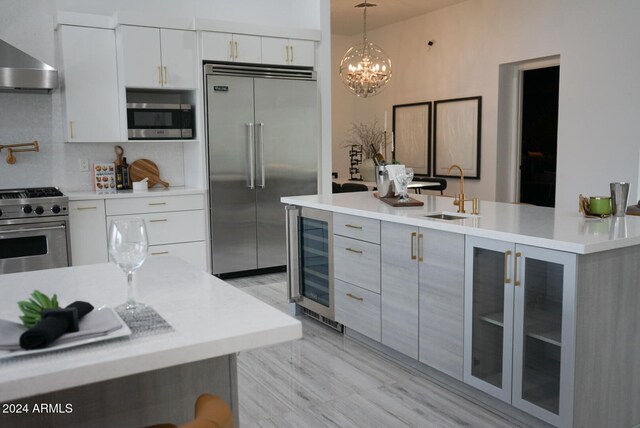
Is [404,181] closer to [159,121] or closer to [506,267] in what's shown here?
[506,267]

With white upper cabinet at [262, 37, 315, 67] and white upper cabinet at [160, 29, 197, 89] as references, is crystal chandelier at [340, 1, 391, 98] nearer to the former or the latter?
white upper cabinet at [262, 37, 315, 67]

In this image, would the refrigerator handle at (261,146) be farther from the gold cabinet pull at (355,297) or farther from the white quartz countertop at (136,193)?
→ the gold cabinet pull at (355,297)

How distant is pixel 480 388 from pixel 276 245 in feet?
Answer: 10.5

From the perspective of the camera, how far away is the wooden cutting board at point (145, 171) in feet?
17.9

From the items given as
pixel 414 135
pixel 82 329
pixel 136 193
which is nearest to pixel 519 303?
pixel 82 329

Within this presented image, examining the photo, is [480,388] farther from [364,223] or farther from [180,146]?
[180,146]

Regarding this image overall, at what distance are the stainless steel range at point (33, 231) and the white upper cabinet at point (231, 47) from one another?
1798 mm

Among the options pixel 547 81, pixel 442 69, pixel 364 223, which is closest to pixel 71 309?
pixel 364 223

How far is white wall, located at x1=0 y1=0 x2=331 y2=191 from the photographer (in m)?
4.86

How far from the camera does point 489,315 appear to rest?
266cm

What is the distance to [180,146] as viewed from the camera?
5738 millimetres

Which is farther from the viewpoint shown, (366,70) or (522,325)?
(366,70)

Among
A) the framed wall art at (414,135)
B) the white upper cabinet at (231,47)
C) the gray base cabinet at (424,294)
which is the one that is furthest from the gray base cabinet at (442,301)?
the framed wall art at (414,135)

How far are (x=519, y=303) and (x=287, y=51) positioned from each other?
385 cm
